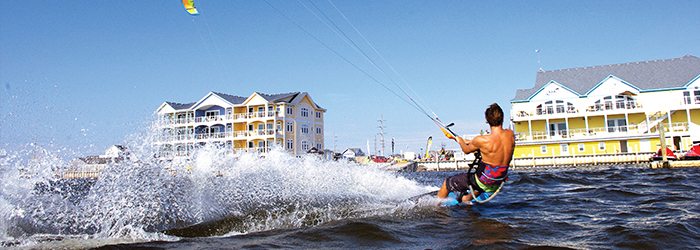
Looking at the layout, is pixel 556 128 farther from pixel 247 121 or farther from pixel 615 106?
pixel 247 121

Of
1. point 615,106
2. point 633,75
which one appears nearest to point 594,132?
point 615,106

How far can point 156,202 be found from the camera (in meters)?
6.47

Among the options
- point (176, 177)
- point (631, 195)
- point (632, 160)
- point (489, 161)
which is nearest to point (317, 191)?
point (176, 177)

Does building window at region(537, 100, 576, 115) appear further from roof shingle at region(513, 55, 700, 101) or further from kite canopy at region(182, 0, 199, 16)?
kite canopy at region(182, 0, 199, 16)

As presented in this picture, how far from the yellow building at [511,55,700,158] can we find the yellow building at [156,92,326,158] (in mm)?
23488

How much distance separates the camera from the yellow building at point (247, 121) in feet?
162

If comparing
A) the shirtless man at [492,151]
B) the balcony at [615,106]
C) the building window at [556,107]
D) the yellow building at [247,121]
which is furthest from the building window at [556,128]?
the shirtless man at [492,151]

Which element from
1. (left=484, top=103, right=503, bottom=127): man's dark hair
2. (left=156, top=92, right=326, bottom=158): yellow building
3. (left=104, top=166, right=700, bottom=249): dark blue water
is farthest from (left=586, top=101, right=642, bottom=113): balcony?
(left=484, top=103, right=503, bottom=127): man's dark hair

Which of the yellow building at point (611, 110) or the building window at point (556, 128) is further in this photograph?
the building window at point (556, 128)

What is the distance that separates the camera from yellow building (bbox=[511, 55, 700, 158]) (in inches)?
1523

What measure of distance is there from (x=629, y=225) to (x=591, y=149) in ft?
127

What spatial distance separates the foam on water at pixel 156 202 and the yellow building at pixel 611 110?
122 ft

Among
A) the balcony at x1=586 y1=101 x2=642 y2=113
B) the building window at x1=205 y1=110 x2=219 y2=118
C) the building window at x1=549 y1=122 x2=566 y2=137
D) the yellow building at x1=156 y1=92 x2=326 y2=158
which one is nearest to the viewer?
the balcony at x1=586 y1=101 x2=642 y2=113

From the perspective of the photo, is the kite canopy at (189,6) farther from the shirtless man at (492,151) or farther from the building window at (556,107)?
the building window at (556,107)
